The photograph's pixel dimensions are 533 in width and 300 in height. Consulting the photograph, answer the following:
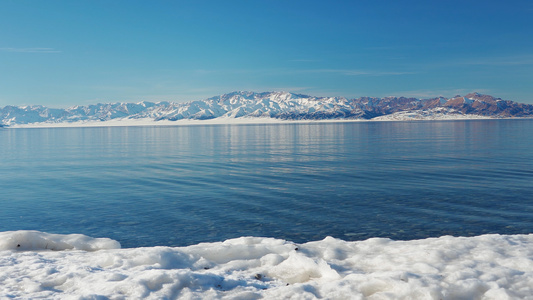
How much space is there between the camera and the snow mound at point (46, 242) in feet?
34.7

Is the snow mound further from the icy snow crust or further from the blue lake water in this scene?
the blue lake water

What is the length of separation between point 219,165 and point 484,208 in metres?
21.9

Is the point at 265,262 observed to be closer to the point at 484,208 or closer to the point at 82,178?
the point at 484,208

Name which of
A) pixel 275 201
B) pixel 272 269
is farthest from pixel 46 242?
pixel 275 201

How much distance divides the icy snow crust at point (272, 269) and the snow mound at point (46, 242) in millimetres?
24

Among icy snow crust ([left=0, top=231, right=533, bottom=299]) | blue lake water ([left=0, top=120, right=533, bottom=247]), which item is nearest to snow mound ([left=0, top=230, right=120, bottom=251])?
icy snow crust ([left=0, top=231, right=533, bottom=299])

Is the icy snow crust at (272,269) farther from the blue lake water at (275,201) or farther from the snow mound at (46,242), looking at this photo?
the blue lake water at (275,201)

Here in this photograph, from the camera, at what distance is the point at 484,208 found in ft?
53.5

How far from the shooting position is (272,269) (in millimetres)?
8734

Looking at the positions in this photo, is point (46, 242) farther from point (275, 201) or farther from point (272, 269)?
point (275, 201)

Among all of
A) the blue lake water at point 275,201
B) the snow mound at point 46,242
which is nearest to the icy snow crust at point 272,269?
the snow mound at point 46,242

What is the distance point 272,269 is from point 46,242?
257 inches

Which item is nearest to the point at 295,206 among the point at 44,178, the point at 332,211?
the point at 332,211

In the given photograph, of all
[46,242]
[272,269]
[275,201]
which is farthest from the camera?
[275,201]
